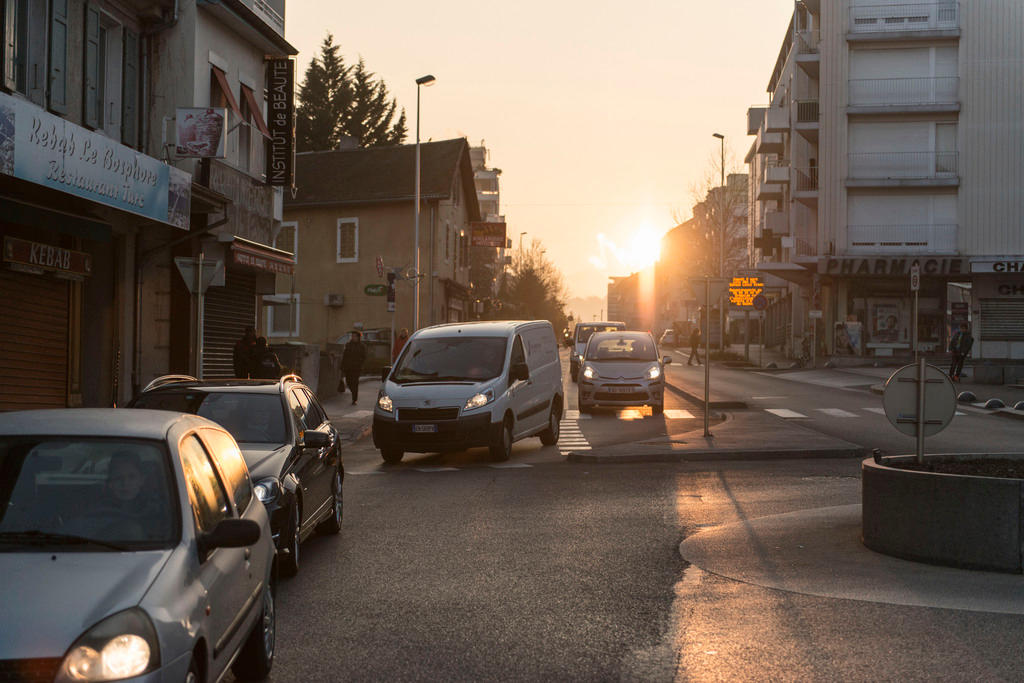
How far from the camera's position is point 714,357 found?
5828 centimetres

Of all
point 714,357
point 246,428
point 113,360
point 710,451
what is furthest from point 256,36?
point 714,357

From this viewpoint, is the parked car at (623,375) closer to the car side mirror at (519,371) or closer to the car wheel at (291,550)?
the car side mirror at (519,371)

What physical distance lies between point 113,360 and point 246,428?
35.5 ft

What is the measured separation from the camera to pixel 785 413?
2477cm

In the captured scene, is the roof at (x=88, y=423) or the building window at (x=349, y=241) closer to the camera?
the roof at (x=88, y=423)

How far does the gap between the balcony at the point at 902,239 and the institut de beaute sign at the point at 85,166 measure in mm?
37981

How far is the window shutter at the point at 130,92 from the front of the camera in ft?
63.1

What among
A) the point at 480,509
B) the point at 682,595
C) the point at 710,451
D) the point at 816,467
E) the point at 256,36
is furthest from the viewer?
the point at 256,36

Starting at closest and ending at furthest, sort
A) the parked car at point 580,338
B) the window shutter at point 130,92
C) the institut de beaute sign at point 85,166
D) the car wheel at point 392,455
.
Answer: the institut de beaute sign at point 85,166, the car wheel at point 392,455, the window shutter at point 130,92, the parked car at point 580,338

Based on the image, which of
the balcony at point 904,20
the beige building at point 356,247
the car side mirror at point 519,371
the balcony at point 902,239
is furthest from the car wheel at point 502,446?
the balcony at point 904,20

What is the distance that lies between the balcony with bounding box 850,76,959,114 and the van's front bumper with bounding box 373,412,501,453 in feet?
129

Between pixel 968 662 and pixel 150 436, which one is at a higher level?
pixel 150 436

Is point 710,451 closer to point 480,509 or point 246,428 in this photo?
point 480,509

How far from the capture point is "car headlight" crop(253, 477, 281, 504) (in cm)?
764
